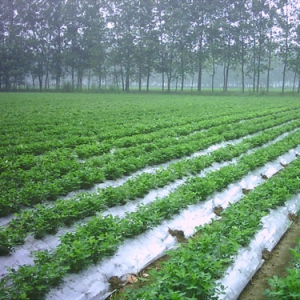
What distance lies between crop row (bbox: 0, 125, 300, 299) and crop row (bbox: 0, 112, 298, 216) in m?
1.37

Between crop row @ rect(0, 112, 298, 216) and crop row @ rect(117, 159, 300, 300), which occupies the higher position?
crop row @ rect(0, 112, 298, 216)

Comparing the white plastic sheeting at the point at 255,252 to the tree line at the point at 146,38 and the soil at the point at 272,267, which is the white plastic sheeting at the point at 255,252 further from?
the tree line at the point at 146,38

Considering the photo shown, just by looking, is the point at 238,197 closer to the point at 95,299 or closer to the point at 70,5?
the point at 95,299

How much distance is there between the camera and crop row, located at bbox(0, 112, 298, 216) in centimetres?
597

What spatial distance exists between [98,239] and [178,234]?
4.62ft

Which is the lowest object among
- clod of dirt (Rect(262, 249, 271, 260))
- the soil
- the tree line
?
the soil

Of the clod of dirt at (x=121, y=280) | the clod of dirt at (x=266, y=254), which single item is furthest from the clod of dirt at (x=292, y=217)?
the clod of dirt at (x=121, y=280)

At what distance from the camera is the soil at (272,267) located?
14.1ft

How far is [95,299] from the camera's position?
3.97m

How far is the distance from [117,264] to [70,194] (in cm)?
247

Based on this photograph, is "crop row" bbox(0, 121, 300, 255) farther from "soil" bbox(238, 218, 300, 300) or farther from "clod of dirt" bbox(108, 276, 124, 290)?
"soil" bbox(238, 218, 300, 300)

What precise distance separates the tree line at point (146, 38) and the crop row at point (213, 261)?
44.9 meters

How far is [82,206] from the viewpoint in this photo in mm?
5598

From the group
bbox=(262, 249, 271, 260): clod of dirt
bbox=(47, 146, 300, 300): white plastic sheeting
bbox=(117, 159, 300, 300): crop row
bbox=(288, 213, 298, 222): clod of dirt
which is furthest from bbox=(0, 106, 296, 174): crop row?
bbox=(262, 249, 271, 260): clod of dirt
